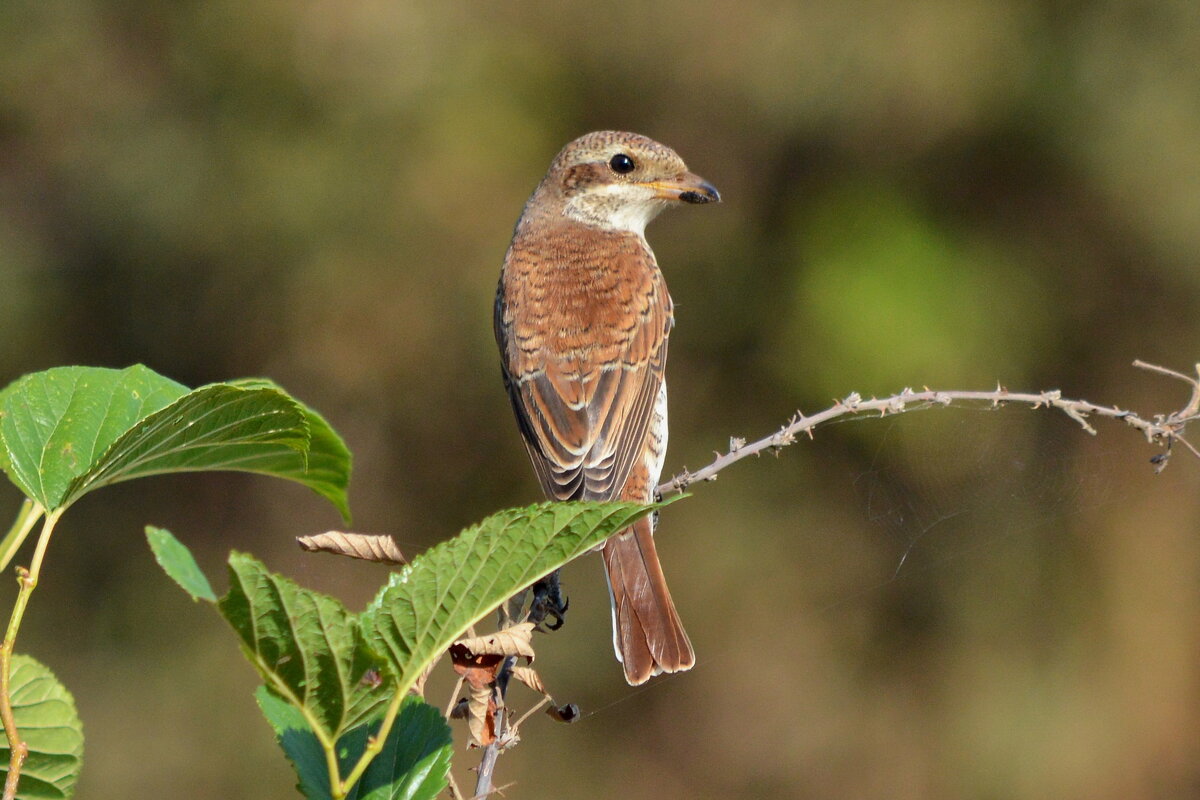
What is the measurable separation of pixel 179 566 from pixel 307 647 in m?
0.13

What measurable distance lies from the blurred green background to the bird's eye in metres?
2.67

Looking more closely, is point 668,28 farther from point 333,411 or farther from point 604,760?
point 604,760

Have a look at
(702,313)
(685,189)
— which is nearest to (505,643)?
(685,189)

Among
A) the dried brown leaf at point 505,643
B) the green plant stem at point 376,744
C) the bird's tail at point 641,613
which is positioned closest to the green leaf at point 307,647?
the green plant stem at point 376,744

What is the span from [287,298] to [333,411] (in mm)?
733

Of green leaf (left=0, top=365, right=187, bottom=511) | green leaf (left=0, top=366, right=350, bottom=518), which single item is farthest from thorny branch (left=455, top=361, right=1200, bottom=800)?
green leaf (left=0, top=365, right=187, bottom=511)

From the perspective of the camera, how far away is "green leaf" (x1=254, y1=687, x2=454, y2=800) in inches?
45.6

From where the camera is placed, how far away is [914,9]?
23.7 ft

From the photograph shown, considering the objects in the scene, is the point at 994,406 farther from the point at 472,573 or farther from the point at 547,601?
the point at 472,573

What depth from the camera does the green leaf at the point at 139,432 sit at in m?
1.16

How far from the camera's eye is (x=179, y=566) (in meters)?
0.93

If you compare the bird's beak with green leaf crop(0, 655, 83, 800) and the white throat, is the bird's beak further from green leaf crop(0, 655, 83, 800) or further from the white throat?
green leaf crop(0, 655, 83, 800)

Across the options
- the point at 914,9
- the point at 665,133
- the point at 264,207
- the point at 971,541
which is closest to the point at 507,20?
the point at 665,133

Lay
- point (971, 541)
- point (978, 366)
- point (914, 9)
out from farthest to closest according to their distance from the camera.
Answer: point (914, 9)
point (978, 366)
point (971, 541)
